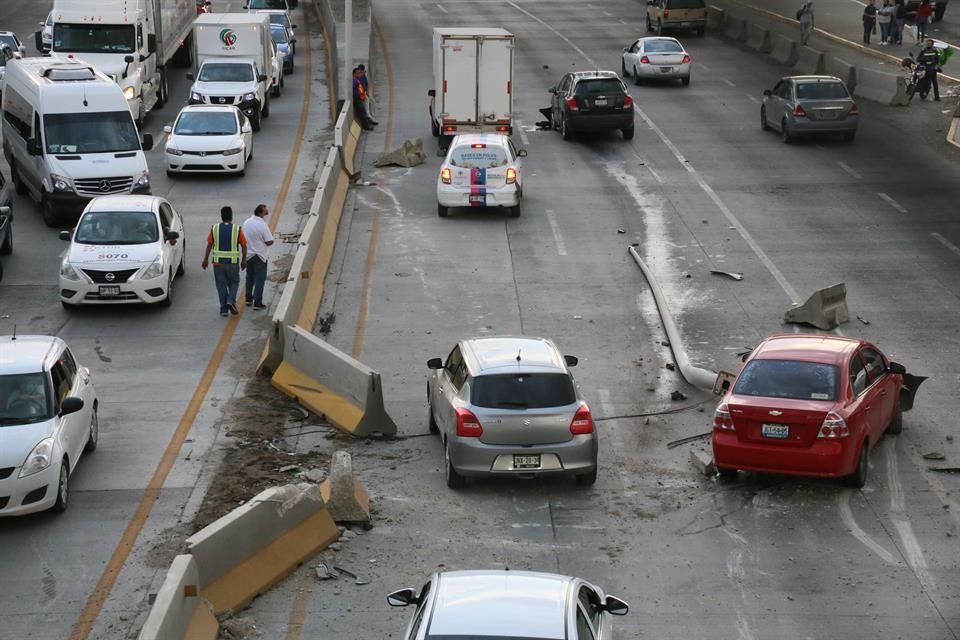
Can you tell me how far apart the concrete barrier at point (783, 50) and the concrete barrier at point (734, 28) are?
3598 millimetres

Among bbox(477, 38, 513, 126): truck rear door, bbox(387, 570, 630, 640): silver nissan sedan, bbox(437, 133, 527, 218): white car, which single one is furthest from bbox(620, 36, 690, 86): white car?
bbox(387, 570, 630, 640): silver nissan sedan

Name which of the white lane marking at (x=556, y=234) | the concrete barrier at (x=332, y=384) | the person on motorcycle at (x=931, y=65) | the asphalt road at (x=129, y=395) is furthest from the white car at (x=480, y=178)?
the person on motorcycle at (x=931, y=65)

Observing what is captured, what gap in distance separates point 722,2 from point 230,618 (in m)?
58.2

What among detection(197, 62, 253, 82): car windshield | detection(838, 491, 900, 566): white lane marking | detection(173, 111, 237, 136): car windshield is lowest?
detection(197, 62, 253, 82): car windshield

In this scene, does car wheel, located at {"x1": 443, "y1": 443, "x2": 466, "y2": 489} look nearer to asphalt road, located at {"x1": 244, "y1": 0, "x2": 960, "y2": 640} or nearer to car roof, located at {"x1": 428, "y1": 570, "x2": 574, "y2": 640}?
asphalt road, located at {"x1": 244, "y1": 0, "x2": 960, "y2": 640}

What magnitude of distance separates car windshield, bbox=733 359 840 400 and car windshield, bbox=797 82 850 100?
2293 centimetres

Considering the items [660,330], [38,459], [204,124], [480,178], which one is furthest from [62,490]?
[204,124]

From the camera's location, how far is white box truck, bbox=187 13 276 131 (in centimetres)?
4091

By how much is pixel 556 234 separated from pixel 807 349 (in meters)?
13.2

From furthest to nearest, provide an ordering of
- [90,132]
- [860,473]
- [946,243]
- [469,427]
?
[90,132] → [946,243] → [860,473] → [469,427]

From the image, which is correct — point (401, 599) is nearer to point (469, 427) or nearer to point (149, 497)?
point (469, 427)

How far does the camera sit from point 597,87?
3922 cm

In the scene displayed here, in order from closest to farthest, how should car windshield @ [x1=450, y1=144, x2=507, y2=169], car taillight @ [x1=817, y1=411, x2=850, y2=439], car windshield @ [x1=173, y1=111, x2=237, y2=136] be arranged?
car taillight @ [x1=817, y1=411, x2=850, y2=439], car windshield @ [x1=450, y1=144, x2=507, y2=169], car windshield @ [x1=173, y1=111, x2=237, y2=136]

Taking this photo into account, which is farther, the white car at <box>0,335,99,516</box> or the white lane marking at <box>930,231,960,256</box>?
the white lane marking at <box>930,231,960,256</box>
